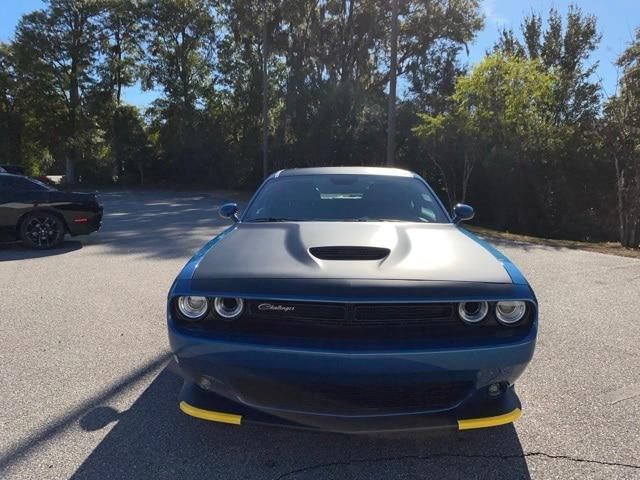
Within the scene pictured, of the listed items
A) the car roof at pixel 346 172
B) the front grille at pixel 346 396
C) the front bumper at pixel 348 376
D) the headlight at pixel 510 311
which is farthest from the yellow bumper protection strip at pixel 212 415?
the car roof at pixel 346 172

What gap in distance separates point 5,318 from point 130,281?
188 cm

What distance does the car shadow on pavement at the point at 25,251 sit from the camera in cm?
898

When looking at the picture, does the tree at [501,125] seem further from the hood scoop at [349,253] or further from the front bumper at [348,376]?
the front bumper at [348,376]

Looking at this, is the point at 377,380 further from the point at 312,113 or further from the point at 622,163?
the point at 312,113

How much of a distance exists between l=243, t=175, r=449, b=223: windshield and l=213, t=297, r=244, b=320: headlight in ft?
4.60

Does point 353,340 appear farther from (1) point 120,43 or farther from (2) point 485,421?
(1) point 120,43

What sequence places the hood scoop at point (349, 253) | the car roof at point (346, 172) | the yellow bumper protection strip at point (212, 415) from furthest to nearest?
the car roof at point (346, 172)
the hood scoop at point (349, 253)
the yellow bumper protection strip at point (212, 415)

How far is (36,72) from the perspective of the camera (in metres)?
34.8

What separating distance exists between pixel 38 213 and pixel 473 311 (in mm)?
9330

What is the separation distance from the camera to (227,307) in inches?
107

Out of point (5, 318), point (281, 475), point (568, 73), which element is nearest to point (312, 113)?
point (568, 73)

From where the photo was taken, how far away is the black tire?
376 inches

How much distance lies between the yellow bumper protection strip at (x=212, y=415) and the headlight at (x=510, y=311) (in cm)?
145

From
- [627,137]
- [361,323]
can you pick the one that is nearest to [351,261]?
[361,323]
